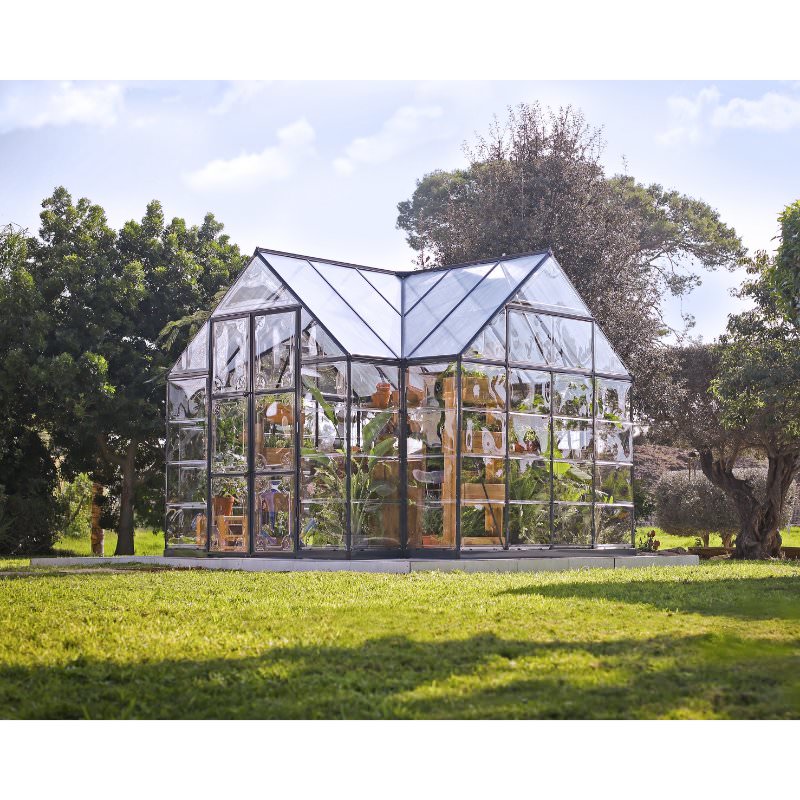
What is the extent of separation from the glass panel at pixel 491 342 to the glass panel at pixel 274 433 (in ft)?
9.49

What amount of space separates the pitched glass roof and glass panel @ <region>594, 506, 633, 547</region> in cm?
243

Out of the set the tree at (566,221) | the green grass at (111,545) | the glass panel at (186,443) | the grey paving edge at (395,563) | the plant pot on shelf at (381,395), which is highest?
the tree at (566,221)

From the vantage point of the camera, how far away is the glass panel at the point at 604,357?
63.6ft

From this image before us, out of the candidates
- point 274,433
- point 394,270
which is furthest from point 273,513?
point 394,270

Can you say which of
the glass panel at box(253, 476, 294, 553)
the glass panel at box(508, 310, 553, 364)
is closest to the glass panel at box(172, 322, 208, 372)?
the glass panel at box(253, 476, 294, 553)

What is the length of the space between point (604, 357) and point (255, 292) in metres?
6.10

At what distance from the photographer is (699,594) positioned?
38.5ft

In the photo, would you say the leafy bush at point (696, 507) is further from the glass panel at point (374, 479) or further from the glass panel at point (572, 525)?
the glass panel at point (374, 479)

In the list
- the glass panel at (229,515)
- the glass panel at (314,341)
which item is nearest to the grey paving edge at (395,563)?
the glass panel at (229,515)

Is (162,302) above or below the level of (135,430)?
above
